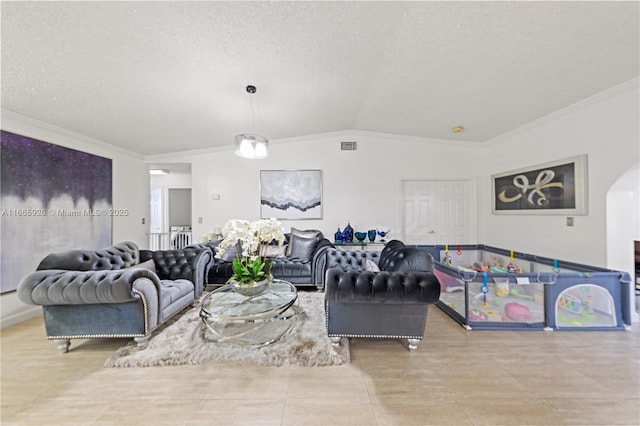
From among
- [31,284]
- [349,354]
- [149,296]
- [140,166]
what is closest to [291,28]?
[149,296]

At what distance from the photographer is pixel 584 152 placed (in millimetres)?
3021

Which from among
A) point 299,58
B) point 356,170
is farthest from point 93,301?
point 356,170

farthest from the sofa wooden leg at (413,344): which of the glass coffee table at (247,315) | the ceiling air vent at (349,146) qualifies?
the ceiling air vent at (349,146)

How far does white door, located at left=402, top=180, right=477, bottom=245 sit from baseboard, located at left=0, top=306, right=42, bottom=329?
5.75 metres

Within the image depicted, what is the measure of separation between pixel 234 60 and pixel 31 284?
2.70m

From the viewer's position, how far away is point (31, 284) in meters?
2.08

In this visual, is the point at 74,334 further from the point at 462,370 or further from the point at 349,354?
the point at 462,370

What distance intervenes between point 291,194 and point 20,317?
13.1ft

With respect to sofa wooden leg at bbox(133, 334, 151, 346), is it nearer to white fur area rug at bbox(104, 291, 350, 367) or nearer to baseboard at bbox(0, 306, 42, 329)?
white fur area rug at bbox(104, 291, 350, 367)

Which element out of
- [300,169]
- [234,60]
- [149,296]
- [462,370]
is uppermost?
[234,60]

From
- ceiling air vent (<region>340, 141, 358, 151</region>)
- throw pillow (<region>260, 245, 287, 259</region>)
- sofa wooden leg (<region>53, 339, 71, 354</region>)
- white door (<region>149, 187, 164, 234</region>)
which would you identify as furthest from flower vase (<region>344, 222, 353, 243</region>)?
white door (<region>149, 187, 164, 234</region>)

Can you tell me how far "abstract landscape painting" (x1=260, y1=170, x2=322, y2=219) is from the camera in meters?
4.94

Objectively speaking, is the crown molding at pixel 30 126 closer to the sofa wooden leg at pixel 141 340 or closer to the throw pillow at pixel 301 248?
the sofa wooden leg at pixel 141 340

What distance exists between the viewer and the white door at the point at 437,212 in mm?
4945
